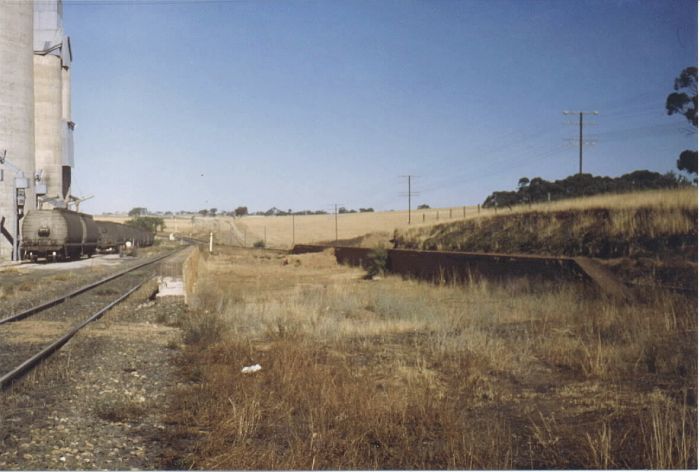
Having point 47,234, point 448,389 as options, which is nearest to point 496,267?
point 448,389

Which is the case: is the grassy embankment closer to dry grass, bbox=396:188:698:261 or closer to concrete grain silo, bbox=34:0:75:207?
dry grass, bbox=396:188:698:261

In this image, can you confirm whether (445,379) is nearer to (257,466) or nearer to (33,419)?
(257,466)

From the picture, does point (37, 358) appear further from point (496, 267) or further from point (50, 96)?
point (50, 96)

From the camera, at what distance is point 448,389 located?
22.4 ft

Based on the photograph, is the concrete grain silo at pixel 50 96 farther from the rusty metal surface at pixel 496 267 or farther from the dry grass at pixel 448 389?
the dry grass at pixel 448 389

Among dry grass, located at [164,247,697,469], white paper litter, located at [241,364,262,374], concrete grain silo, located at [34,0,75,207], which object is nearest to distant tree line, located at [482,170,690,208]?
dry grass, located at [164,247,697,469]

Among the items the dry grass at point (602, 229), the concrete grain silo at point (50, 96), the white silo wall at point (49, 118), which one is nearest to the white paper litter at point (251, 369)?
the dry grass at point (602, 229)

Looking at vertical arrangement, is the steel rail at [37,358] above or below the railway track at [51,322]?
above

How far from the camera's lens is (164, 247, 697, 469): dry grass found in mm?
4602

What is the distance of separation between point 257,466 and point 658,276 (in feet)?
38.4

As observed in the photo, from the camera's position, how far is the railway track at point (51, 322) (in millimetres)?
7949

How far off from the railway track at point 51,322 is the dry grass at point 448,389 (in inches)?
79.5

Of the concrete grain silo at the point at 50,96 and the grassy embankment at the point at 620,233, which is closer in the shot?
the grassy embankment at the point at 620,233

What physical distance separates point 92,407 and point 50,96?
52.8 m
